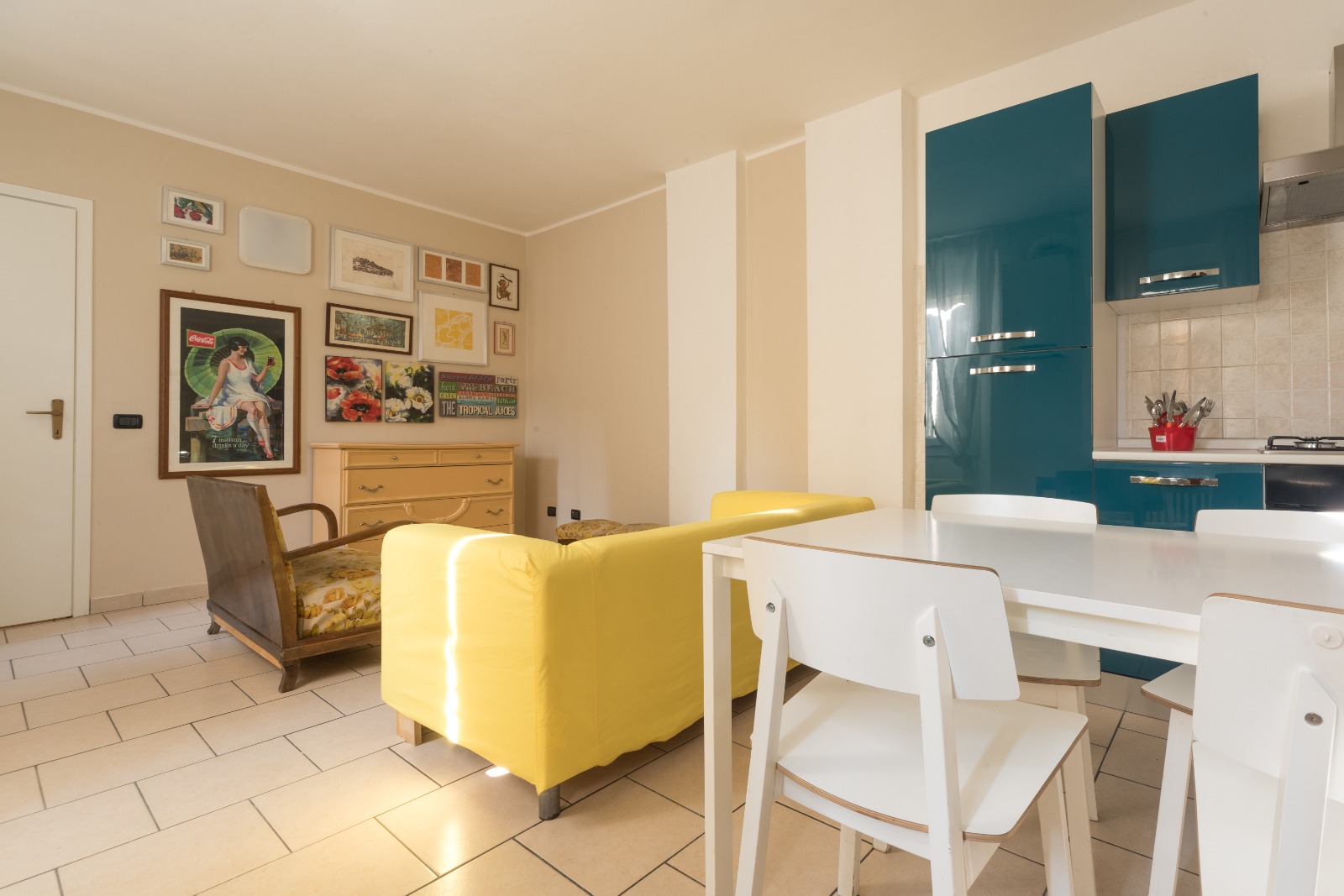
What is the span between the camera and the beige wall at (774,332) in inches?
148

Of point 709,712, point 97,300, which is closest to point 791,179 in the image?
point 709,712

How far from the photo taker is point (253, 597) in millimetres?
2617

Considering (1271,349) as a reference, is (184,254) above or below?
above

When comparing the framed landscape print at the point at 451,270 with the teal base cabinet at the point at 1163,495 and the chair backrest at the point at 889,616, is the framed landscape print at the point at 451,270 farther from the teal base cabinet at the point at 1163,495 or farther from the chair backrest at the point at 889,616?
the chair backrest at the point at 889,616

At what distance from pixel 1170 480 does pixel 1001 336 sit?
826mm

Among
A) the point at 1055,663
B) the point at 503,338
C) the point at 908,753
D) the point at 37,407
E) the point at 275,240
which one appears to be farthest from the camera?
the point at 503,338

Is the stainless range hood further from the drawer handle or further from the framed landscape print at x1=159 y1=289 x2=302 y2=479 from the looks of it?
the framed landscape print at x1=159 y1=289 x2=302 y2=479

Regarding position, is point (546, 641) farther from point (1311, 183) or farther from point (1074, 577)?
point (1311, 183)

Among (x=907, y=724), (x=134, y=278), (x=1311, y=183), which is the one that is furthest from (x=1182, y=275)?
(x=134, y=278)

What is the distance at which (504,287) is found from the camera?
17.7ft

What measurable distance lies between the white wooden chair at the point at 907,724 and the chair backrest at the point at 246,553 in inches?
83.8

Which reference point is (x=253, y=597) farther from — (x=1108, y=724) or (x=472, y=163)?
(x=1108, y=724)

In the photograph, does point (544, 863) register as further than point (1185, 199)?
No

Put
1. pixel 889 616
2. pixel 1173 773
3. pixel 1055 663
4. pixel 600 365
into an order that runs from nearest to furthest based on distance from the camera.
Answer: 1. pixel 889 616
2. pixel 1173 773
3. pixel 1055 663
4. pixel 600 365
